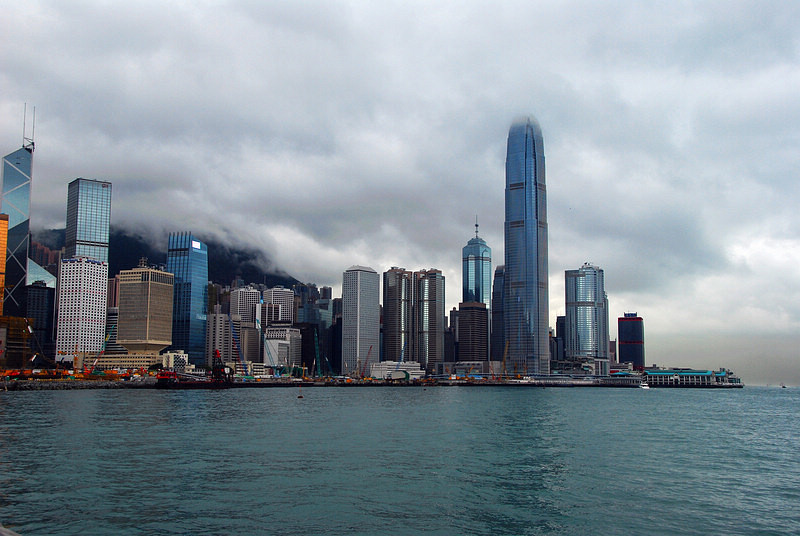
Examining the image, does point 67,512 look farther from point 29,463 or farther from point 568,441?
point 568,441

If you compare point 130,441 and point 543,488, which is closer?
point 543,488

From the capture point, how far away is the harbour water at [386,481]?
3591 centimetres

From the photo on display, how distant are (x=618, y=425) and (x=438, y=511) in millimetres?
67032

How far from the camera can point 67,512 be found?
36625 millimetres

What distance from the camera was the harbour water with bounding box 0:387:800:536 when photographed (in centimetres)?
3591

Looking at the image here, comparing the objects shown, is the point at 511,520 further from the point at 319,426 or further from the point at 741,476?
the point at 319,426

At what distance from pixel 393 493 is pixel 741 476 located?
2906 cm

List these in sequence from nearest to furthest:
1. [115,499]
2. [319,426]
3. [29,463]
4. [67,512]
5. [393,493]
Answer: [67,512] < [115,499] < [393,493] < [29,463] < [319,426]

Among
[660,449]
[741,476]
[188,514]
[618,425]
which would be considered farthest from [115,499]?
[618,425]

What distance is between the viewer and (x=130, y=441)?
219 ft

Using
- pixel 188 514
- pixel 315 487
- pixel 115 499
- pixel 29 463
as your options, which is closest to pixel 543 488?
pixel 315 487

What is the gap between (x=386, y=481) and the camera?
4697 centimetres

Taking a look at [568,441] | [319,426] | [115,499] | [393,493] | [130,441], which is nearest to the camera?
[115,499]

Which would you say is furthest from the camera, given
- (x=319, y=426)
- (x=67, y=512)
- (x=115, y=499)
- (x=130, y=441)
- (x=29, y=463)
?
(x=319, y=426)
